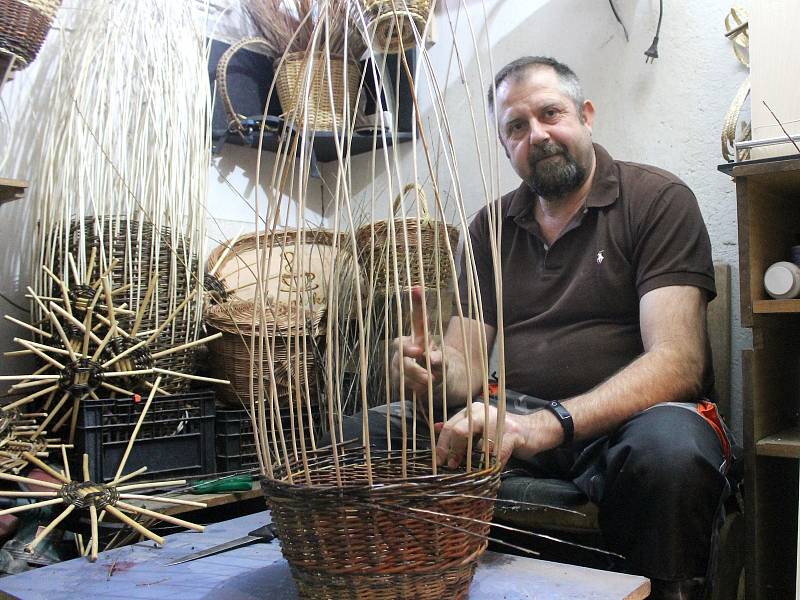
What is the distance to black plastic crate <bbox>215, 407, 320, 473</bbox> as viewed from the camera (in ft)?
6.26

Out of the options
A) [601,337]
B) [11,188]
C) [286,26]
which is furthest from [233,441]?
[286,26]

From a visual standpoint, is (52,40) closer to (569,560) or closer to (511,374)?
(511,374)

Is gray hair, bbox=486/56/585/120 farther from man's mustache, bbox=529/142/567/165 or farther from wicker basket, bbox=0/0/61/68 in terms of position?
wicker basket, bbox=0/0/61/68

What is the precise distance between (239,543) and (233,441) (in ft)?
2.32

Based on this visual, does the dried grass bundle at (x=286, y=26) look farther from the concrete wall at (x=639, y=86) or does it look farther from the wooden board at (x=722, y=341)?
the wooden board at (x=722, y=341)

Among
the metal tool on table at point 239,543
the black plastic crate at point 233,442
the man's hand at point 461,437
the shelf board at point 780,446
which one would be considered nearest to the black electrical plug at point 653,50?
the shelf board at point 780,446

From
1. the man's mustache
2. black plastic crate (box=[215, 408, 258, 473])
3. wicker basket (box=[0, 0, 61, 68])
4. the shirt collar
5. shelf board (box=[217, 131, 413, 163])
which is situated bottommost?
black plastic crate (box=[215, 408, 258, 473])

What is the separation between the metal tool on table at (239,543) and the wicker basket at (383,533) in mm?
393

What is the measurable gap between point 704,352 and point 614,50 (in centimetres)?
107

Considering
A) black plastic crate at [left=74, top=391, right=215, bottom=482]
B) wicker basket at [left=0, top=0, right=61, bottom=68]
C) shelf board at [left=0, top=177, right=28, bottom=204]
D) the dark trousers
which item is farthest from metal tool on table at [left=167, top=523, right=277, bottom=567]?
wicker basket at [left=0, top=0, right=61, bottom=68]

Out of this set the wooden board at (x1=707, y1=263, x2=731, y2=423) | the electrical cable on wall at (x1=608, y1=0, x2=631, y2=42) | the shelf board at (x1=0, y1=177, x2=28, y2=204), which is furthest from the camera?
the electrical cable on wall at (x1=608, y1=0, x2=631, y2=42)

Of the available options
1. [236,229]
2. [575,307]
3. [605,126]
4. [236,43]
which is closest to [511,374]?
[575,307]

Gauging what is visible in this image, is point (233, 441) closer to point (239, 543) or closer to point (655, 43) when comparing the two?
point (239, 543)

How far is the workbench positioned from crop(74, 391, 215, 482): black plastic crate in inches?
19.7
